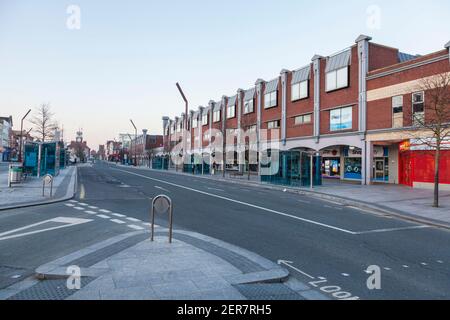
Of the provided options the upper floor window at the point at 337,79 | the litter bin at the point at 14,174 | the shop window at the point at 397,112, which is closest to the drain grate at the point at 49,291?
the litter bin at the point at 14,174

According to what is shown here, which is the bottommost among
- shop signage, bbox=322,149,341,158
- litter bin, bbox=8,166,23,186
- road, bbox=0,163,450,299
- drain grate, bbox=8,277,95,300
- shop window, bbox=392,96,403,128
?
road, bbox=0,163,450,299

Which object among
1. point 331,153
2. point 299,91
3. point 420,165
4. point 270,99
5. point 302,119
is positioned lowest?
point 420,165

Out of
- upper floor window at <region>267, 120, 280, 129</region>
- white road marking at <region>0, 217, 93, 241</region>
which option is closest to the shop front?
upper floor window at <region>267, 120, 280, 129</region>

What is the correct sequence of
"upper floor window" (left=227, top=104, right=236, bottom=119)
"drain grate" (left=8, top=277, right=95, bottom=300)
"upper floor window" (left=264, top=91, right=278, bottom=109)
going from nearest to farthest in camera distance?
"drain grate" (left=8, top=277, right=95, bottom=300)
"upper floor window" (left=264, top=91, right=278, bottom=109)
"upper floor window" (left=227, top=104, right=236, bottom=119)

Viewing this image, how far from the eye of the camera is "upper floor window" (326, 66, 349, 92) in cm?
2761

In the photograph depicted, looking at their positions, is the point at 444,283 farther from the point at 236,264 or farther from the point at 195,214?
the point at 195,214

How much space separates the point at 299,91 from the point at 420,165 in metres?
15.0

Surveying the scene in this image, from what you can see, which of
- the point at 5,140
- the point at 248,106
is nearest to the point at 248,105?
the point at 248,106

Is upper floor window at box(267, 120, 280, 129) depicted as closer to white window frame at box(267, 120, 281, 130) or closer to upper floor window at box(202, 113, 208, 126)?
white window frame at box(267, 120, 281, 130)

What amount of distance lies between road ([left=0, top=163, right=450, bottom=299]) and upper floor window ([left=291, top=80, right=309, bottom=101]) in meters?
22.0

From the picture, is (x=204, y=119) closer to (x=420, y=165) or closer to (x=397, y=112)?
(x=397, y=112)

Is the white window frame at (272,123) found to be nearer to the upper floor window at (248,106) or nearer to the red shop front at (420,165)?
the upper floor window at (248,106)

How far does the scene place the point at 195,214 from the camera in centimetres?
1088

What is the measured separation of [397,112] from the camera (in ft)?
76.1
